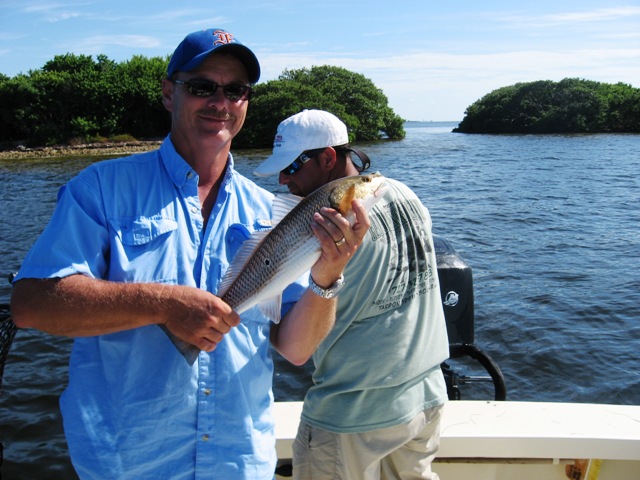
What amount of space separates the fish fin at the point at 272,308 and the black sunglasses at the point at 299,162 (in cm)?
126

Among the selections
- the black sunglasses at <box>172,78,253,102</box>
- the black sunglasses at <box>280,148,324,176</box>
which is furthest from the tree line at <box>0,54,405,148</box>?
the black sunglasses at <box>172,78,253,102</box>

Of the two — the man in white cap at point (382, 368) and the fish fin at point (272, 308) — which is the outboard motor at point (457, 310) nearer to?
the man in white cap at point (382, 368)

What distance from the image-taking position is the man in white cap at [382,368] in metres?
2.92

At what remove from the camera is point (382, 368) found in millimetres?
2902

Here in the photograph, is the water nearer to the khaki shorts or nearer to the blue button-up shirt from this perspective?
the khaki shorts

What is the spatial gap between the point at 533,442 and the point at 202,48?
2.89m

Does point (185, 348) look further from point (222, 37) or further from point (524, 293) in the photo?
point (524, 293)

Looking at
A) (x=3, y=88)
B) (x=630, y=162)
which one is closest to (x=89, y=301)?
(x=630, y=162)

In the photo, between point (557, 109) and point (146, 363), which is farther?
point (557, 109)

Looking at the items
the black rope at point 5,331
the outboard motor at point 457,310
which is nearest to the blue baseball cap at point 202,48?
the black rope at point 5,331

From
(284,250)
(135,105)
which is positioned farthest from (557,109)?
(284,250)

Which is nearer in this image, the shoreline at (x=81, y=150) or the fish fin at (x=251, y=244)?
the fish fin at (x=251, y=244)

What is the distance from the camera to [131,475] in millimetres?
2049

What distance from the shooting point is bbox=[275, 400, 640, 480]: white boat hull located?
11.4ft
